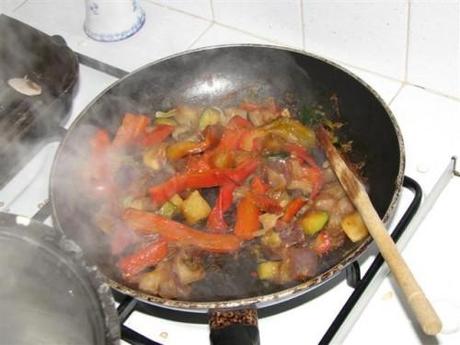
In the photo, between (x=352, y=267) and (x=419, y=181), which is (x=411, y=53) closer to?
(x=419, y=181)

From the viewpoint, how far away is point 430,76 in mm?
1141

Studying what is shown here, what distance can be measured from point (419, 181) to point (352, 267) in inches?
8.0

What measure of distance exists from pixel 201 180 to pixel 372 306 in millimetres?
318

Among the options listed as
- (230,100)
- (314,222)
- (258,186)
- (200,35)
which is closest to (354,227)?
(314,222)

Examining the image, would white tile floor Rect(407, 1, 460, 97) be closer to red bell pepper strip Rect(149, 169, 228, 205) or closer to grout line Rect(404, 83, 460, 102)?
grout line Rect(404, 83, 460, 102)

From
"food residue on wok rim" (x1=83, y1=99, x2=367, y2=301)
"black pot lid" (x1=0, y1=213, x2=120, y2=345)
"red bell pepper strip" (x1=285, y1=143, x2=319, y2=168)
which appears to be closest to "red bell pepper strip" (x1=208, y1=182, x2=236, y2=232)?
"food residue on wok rim" (x1=83, y1=99, x2=367, y2=301)

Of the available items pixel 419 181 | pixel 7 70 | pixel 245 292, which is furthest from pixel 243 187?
pixel 7 70

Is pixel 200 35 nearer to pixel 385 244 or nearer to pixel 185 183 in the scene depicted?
pixel 185 183

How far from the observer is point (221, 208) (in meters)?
1.02

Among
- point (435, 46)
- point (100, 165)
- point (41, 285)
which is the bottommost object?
point (100, 165)

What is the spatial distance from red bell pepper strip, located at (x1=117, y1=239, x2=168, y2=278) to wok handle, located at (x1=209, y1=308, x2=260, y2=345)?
17cm

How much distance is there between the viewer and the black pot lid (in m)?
0.75

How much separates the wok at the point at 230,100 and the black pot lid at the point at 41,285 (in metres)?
0.13

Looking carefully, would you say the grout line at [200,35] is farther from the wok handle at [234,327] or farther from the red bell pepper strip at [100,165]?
the wok handle at [234,327]
